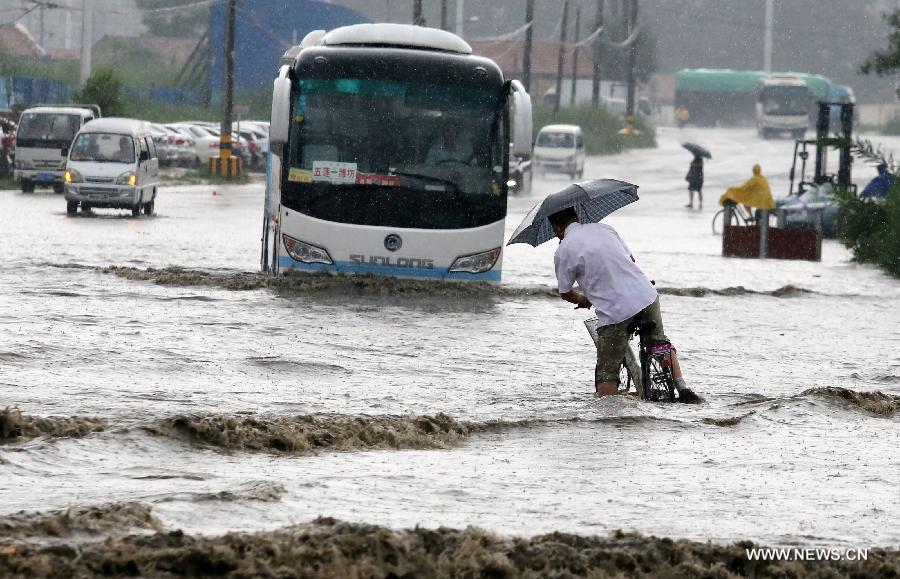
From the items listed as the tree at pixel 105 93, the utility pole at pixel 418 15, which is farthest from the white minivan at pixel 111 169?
the tree at pixel 105 93

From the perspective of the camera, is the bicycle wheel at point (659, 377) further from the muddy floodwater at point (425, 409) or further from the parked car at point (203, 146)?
the parked car at point (203, 146)

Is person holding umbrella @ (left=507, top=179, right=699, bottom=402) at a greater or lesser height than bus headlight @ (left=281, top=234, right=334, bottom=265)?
greater

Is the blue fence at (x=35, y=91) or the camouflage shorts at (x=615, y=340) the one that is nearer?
the camouflage shorts at (x=615, y=340)

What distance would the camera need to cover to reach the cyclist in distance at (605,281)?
34.8 feet

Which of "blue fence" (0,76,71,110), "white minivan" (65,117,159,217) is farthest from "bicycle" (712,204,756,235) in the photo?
"blue fence" (0,76,71,110)

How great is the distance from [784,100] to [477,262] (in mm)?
76188

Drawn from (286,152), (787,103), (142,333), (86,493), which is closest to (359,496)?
(86,493)

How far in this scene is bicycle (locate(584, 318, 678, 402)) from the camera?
10.7 metres

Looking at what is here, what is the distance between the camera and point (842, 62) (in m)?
145

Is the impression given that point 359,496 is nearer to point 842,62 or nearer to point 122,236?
point 122,236

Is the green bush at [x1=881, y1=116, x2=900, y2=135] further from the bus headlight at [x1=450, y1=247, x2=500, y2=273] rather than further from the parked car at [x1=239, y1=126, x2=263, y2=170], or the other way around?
the bus headlight at [x1=450, y1=247, x2=500, y2=273]

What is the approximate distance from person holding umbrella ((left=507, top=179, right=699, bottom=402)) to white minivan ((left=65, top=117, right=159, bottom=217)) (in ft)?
73.6

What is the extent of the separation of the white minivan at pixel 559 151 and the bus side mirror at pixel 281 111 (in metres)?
Result: 42.6

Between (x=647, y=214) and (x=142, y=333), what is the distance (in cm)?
2864
